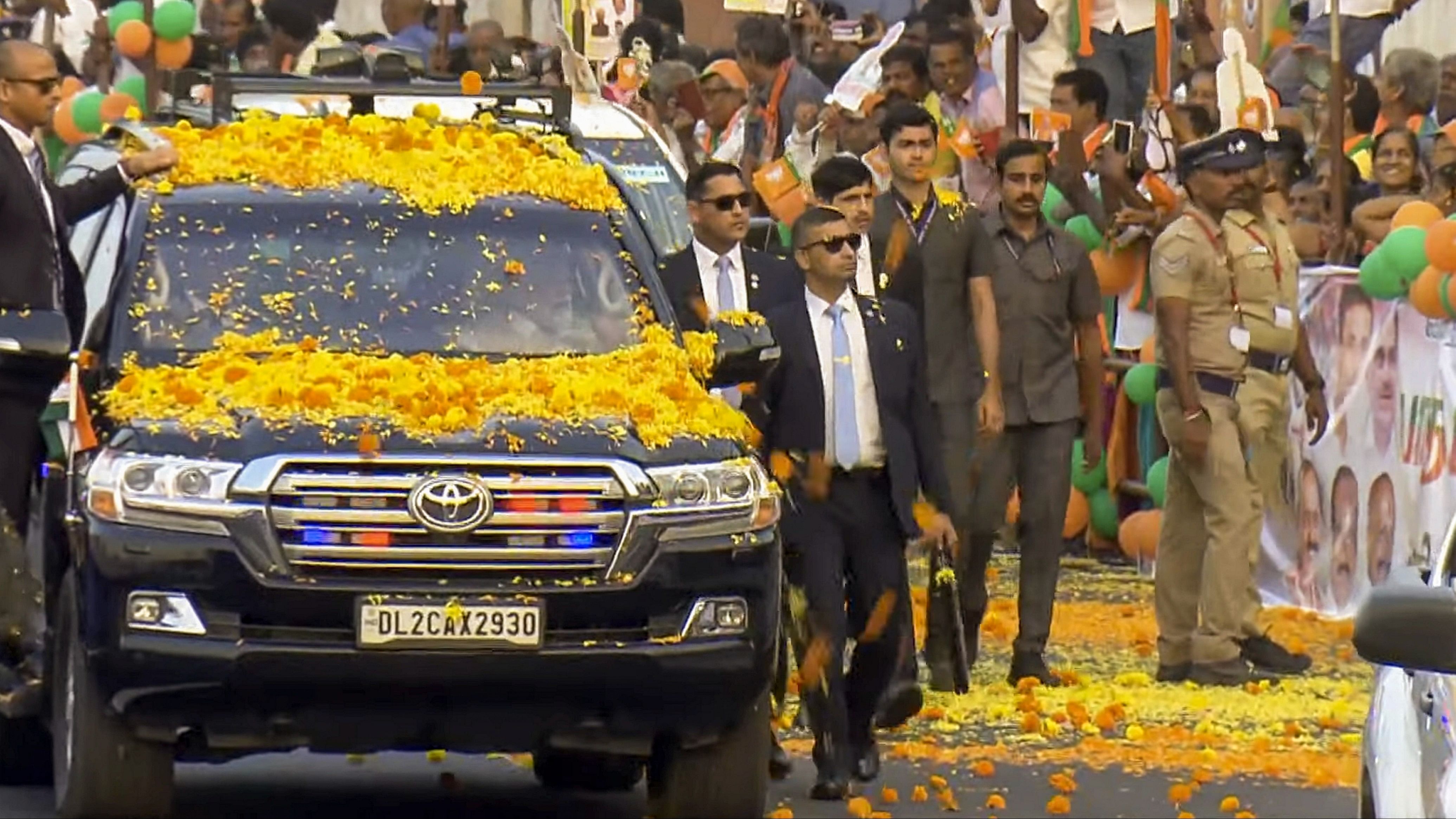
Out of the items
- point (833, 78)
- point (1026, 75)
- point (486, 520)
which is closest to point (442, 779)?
point (486, 520)

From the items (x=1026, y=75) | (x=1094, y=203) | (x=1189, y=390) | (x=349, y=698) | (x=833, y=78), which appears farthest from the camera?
(x=833, y=78)

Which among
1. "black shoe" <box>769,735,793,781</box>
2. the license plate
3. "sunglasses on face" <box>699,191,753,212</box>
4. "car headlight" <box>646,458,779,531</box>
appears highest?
"sunglasses on face" <box>699,191,753,212</box>

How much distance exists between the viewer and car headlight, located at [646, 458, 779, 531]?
427 inches

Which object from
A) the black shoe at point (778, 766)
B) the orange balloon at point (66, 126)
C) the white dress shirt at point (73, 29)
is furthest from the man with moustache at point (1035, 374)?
the white dress shirt at point (73, 29)

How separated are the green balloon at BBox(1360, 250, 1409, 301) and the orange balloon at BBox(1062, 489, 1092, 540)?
3681mm

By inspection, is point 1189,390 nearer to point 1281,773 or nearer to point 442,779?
point 1281,773

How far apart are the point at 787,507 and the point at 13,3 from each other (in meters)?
19.3

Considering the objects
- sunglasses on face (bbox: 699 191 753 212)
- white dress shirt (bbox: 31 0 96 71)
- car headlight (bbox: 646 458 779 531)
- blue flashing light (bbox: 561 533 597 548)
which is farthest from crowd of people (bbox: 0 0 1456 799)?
white dress shirt (bbox: 31 0 96 71)

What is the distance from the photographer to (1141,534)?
19859 mm

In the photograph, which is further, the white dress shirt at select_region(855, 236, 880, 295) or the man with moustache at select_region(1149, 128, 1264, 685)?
the man with moustache at select_region(1149, 128, 1264, 685)

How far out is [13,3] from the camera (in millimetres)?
30547

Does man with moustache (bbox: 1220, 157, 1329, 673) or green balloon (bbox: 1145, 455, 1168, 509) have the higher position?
man with moustache (bbox: 1220, 157, 1329, 673)

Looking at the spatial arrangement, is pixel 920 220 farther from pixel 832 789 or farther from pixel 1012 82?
pixel 1012 82

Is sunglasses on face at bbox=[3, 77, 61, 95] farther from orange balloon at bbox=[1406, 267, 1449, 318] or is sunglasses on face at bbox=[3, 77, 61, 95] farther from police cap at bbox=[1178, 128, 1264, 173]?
orange balloon at bbox=[1406, 267, 1449, 318]
